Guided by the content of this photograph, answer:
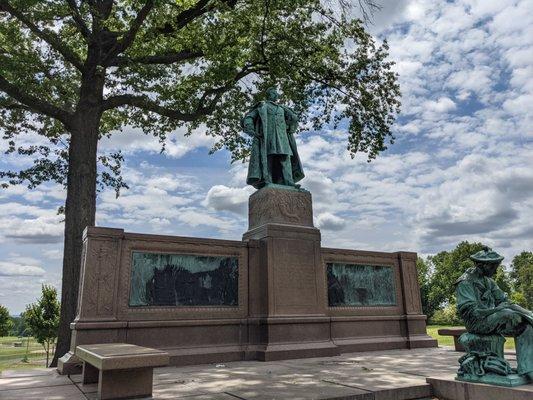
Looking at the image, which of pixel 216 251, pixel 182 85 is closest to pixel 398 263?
pixel 216 251

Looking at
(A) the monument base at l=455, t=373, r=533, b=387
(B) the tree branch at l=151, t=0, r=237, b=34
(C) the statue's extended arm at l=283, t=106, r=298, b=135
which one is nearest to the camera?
(A) the monument base at l=455, t=373, r=533, b=387

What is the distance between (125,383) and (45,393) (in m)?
1.46

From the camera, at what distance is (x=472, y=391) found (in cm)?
475

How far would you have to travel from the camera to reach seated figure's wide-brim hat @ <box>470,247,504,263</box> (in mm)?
5020

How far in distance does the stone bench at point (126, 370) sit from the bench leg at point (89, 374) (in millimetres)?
1083

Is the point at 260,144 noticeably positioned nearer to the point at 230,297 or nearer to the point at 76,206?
the point at 230,297

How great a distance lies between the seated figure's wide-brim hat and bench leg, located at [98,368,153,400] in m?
4.18

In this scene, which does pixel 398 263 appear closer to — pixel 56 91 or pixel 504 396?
pixel 504 396

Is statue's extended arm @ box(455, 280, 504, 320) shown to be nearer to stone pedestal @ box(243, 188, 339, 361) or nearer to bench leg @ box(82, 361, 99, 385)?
stone pedestal @ box(243, 188, 339, 361)

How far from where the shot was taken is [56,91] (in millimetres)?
15883

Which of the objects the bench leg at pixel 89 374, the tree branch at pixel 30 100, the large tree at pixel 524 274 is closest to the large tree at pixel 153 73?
the tree branch at pixel 30 100

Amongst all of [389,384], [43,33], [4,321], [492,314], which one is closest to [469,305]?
[492,314]

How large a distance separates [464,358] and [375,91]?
14.2m

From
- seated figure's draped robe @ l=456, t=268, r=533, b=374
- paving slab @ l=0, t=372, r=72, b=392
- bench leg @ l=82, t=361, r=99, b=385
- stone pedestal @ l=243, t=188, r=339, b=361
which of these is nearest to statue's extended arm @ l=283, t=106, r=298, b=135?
stone pedestal @ l=243, t=188, r=339, b=361
